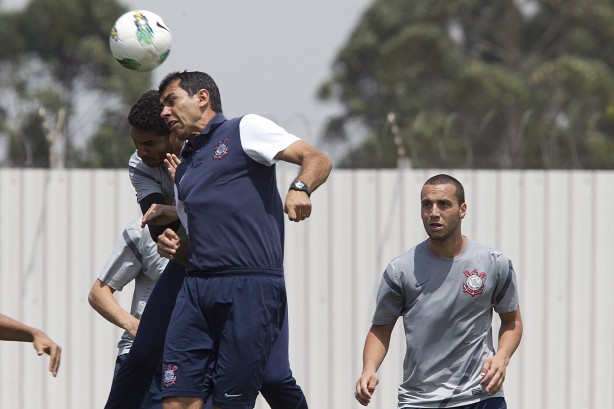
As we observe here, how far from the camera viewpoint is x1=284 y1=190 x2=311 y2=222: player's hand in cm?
506

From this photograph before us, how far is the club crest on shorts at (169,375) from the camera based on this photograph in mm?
5711

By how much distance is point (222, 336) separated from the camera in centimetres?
567

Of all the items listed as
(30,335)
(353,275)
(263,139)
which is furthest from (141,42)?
(353,275)

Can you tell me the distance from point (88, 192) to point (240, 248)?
14.6 feet

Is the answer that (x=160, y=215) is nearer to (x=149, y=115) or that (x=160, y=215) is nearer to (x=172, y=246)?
(x=172, y=246)

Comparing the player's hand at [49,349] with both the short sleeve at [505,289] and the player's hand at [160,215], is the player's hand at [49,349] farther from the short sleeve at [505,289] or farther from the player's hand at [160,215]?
the short sleeve at [505,289]

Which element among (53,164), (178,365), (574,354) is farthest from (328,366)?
(178,365)

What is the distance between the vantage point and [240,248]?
5.62 meters

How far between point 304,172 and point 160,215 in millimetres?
1048

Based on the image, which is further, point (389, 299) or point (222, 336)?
point (389, 299)

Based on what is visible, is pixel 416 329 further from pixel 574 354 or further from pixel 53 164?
pixel 53 164

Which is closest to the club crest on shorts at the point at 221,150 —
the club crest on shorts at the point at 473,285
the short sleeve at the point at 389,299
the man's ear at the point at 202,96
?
the man's ear at the point at 202,96

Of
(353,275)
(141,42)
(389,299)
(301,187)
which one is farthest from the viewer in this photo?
(353,275)

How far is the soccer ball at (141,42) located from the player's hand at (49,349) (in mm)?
1569
